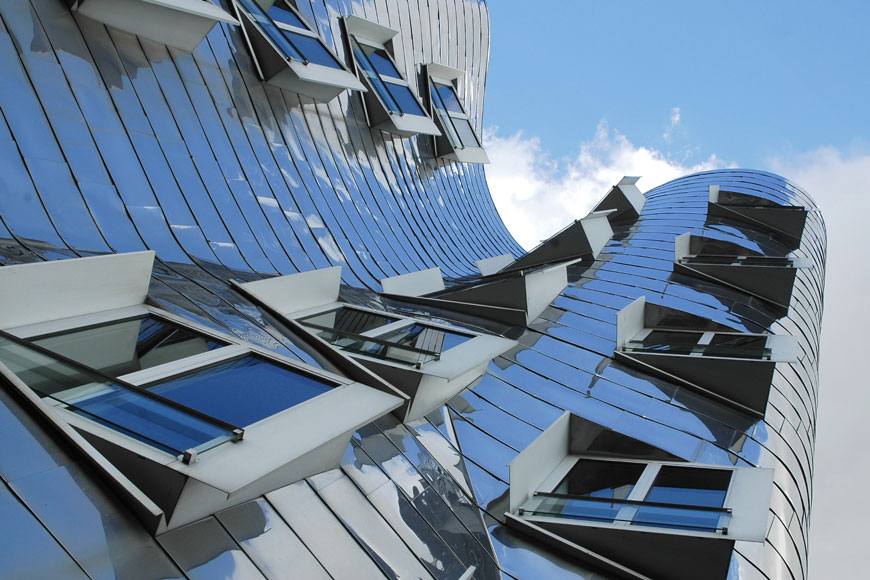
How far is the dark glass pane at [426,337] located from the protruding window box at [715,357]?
4387mm

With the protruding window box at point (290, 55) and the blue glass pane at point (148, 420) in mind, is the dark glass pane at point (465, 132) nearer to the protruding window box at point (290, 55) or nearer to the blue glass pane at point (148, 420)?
the protruding window box at point (290, 55)

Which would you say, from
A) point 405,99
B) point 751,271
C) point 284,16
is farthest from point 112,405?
point 751,271

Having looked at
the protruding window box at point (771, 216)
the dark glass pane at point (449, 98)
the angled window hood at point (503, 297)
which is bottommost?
the angled window hood at point (503, 297)

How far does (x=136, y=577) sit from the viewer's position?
174 inches

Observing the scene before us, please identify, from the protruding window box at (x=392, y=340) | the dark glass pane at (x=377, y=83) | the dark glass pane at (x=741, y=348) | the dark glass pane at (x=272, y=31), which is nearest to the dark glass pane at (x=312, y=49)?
the dark glass pane at (x=272, y=31)

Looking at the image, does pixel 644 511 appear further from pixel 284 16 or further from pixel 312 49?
pixel 284 16

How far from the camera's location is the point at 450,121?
69.1 ft

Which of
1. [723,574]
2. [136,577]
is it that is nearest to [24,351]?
[136,577]

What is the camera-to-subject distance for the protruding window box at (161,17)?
11031 millimetres

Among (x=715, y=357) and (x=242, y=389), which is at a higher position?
(x=715, y=357)

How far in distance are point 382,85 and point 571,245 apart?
6.85m

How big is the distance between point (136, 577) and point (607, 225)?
18532mm

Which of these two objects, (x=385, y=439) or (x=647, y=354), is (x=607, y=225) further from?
(x=385, y=439)

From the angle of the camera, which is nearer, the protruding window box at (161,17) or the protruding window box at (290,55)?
the protruding window box at (161,17)
